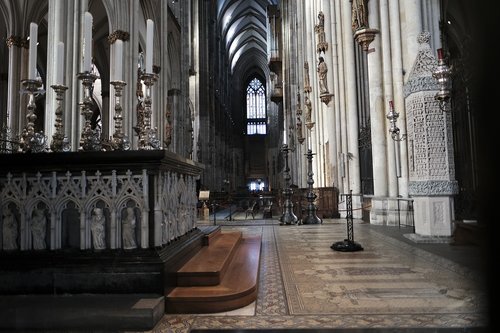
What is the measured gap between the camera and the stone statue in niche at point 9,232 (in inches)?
127

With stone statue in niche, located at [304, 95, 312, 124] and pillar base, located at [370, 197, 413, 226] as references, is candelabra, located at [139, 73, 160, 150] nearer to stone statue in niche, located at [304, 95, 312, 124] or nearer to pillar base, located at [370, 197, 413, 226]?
pillar base, located at [370, 197, 413, 226]

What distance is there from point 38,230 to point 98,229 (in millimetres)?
544

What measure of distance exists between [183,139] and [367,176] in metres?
12.7

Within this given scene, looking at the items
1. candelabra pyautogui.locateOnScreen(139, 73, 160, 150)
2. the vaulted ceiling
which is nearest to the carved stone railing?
candelabra pyautogui.locateOnScreen(139, 73, 160, 150)

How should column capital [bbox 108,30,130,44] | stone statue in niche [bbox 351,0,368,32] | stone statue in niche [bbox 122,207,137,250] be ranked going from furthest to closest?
1. column capital [bbox 108,30,130,44]
2. stone statue in niche [bbox 351,0,368,32]
3. stone statue in niche [bbox 122,207,137,250]

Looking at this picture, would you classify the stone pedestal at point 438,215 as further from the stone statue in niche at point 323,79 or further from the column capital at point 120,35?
the column capital at point 120,35

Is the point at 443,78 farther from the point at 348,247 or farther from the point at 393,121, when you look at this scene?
the point at 348,247

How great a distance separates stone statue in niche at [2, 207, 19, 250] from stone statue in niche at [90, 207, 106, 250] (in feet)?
2.29

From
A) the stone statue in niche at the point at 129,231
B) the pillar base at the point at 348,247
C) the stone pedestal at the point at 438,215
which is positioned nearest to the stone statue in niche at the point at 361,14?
the stone pedestal at the point at 438,215

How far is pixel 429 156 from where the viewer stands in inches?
248

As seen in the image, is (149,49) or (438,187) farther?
(438,187)

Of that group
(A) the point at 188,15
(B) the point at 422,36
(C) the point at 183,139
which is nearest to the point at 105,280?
(B) the point at 422,36

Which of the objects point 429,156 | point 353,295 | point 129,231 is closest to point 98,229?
point 129,231

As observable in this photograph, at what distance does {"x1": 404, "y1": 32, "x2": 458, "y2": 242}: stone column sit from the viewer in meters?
6.11
